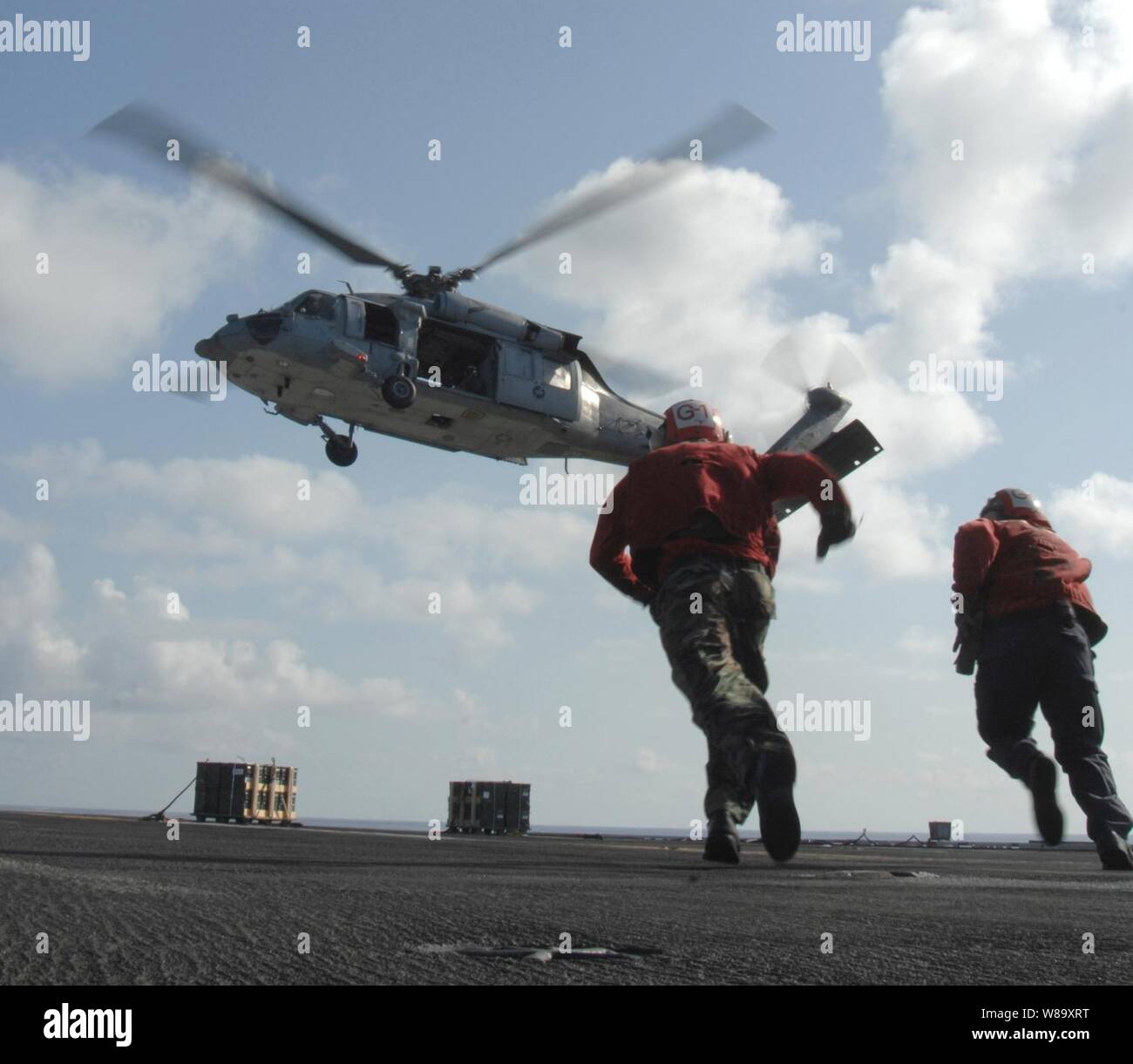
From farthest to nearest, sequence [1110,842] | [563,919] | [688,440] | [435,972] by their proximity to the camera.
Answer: [1110,842]
[688,440]
[563,919]
[435,972]

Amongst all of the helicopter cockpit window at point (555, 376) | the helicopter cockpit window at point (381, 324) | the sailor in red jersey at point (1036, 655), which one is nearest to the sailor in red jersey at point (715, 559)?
the sailor in red jersey at point (1036, 655)

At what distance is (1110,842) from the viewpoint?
642cm

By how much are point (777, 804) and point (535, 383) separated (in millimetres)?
15551

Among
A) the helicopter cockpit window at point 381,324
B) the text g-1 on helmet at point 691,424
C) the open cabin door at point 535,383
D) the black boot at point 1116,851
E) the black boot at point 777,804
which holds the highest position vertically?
the helicopter cockpit window at point 381,324

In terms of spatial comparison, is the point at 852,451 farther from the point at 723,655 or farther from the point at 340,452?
the point at 340,452

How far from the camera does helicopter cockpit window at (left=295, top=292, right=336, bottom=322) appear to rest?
57.5ft

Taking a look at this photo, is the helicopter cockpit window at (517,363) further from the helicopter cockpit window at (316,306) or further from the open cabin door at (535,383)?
the helicopter cockpit window at (316,306)

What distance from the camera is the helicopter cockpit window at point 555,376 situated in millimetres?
18984

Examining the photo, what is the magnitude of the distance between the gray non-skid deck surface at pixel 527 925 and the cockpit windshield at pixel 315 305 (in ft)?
42.1

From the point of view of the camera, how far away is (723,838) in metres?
4.23

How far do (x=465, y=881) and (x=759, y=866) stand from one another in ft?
8.20

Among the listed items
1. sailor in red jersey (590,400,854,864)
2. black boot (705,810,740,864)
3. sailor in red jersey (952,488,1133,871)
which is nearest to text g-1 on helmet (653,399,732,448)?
sailor in red jersey (590,400,854,864)
